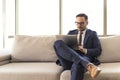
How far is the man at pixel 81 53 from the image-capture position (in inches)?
→ 83.4

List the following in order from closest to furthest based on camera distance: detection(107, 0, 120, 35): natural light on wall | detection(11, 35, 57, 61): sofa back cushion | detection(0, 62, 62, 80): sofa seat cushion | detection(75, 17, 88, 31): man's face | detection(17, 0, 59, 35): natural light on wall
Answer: detection(0, 62, 62, 80): sofa seat cushion
detection(75, 17, 88, 31): man's face
detection(11, 35, 57, 61): sofa back cushion
detection(107, 0, 120, 35): natural light on wall
detection(17, 0, 59, 35): natural light on wall

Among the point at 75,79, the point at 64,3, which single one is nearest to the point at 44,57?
the point at 75,79

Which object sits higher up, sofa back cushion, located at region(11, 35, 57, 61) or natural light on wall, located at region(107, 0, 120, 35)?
natural light on wall, located at region(107, 0, 120, 35)

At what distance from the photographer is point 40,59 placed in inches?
114

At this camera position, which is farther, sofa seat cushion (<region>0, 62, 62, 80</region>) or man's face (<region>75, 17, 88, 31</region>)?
man's face (<region>75, 17, 88, 31</region>)

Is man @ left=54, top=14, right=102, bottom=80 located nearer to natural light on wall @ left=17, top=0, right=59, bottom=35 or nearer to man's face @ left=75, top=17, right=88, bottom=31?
man's face @ left=75, top=17, right=88, bottom=31

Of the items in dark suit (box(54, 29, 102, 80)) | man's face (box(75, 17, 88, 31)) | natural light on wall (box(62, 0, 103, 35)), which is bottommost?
dark suit (box(54, 29, 102, 80))

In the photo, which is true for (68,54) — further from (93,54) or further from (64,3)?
(64,3)

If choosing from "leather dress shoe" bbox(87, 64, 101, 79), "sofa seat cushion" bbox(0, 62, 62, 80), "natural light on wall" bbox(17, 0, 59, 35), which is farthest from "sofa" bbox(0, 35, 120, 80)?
"natural light on wall" bbox(17, 0, 59, 35)

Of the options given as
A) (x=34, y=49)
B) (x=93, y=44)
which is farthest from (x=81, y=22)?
(x=34, y=49)

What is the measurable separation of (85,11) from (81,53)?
5.36 ft

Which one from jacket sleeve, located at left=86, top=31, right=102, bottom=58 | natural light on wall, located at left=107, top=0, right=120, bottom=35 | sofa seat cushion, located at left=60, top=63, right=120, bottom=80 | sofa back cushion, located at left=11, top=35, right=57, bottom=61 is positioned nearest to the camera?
sofa seat cushion, located at left=60, top=63, right=120, bottom=80

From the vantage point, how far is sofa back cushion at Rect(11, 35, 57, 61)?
2900 millimetres

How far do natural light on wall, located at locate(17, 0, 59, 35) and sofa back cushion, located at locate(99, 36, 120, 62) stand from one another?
4.79 ft
